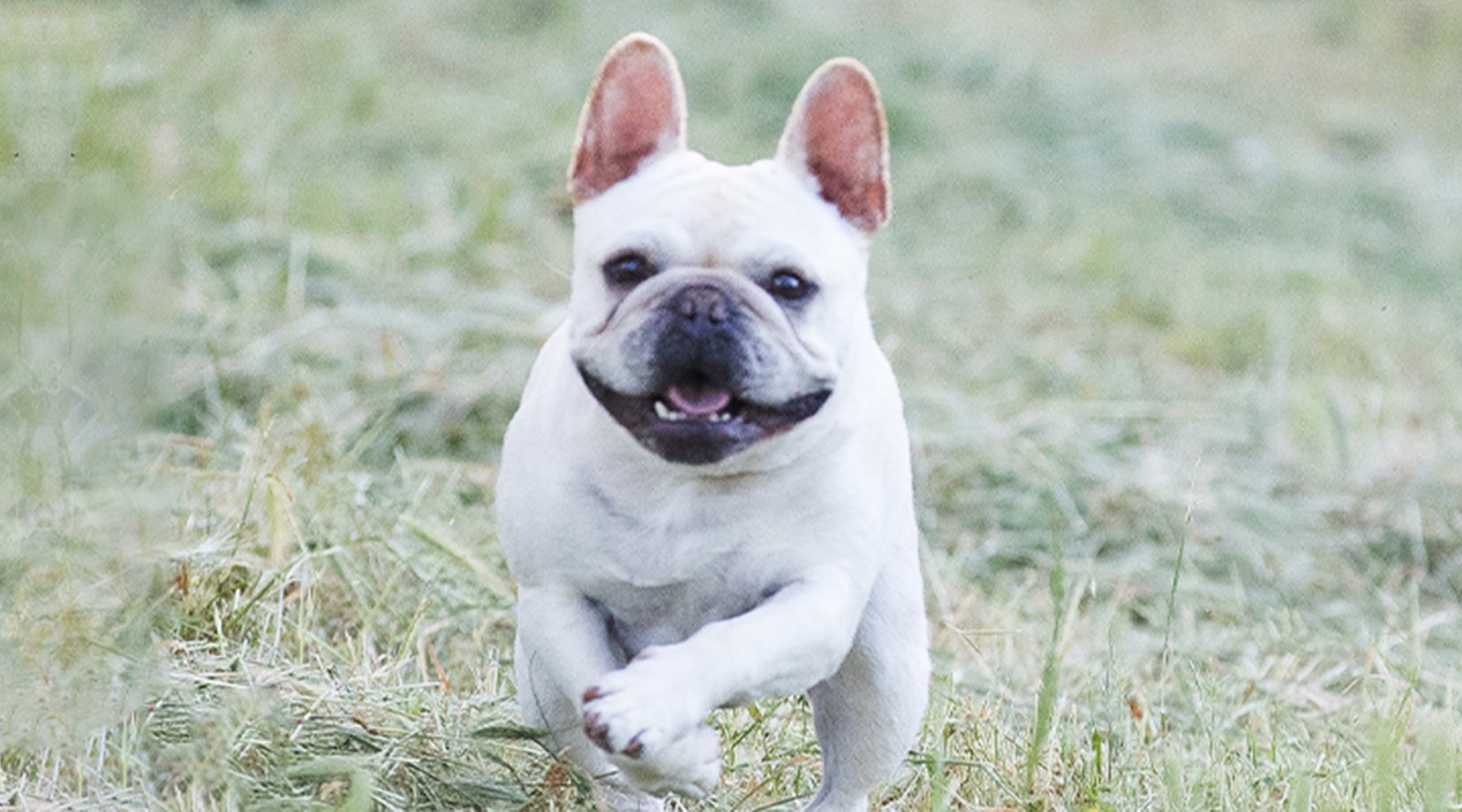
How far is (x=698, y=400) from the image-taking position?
2855mm

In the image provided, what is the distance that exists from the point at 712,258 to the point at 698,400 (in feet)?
0.71

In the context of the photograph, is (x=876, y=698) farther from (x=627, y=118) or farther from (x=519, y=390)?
(x=519, y=390)

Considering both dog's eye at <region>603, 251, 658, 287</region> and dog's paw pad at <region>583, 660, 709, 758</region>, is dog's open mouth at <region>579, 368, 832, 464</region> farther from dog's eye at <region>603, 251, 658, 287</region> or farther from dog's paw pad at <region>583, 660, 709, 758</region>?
dog's paw pad at <region>583, 660, 709, 758</region>

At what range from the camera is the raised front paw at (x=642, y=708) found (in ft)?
8.58

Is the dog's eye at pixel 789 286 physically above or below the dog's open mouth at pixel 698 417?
above

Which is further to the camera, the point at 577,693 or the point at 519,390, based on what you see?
the point at 519,390

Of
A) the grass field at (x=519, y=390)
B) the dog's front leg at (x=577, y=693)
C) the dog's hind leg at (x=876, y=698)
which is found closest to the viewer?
the dog's front leg at (x=577, y=693)

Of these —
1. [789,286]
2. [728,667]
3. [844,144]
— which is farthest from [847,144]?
[728,667]

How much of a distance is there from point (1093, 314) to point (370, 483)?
415cm

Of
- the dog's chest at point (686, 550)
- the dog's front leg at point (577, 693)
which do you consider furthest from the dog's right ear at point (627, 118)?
the dog's front leg at point (577, 693)

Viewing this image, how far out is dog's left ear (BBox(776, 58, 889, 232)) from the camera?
3.08 metres

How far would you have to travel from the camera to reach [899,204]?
9.33 metres

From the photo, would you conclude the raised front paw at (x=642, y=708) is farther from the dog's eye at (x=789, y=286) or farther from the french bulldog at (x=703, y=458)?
the dog's eye at (x=789, y=286)

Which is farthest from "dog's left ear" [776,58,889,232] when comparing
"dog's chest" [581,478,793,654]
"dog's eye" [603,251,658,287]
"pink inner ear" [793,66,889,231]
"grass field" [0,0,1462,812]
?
"grass field" [0,0,1462,812]
